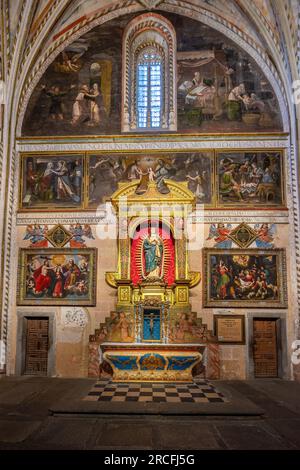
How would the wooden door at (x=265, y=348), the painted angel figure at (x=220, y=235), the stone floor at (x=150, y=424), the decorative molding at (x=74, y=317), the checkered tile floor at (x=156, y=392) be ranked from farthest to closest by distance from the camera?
the painted angel figure at (x=220, y=235) < the decorative molding at (x=74, y=317) < the wooden door at (x=265, y=348) < the checkered tile floor at (x=156, y=392) < the stone floor at (x=150, y=424)

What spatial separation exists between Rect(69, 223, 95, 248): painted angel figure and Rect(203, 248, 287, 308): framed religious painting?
351 cm

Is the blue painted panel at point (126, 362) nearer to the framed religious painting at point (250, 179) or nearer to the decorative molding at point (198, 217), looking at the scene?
the decorative molding at point (198, 217)

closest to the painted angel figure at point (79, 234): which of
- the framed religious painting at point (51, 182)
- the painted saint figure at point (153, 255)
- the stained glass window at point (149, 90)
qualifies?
the framed religious painting at point (51, 182)

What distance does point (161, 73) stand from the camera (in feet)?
47.2

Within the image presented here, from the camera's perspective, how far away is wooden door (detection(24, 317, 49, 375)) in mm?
12406

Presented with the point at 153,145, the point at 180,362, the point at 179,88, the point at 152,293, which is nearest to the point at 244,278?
the point at 152,293

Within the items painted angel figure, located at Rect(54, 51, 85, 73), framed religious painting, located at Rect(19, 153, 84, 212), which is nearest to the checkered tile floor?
framed religious painting, located at Rect(19, 153, 84, 212)

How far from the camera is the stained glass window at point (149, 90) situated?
1414 cm

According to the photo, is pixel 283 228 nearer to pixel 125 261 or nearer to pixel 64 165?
pixel 125 261

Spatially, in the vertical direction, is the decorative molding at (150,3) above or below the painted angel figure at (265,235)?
above

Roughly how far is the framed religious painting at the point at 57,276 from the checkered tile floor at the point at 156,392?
9.03 feet

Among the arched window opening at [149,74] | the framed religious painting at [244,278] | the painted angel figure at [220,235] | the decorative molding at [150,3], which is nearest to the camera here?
the framed religious painting at [244,278]

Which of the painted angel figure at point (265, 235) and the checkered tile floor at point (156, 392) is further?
the painted angel figure at point (265, 235)

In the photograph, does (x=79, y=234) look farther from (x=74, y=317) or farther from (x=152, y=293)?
(x=152, y=293)
